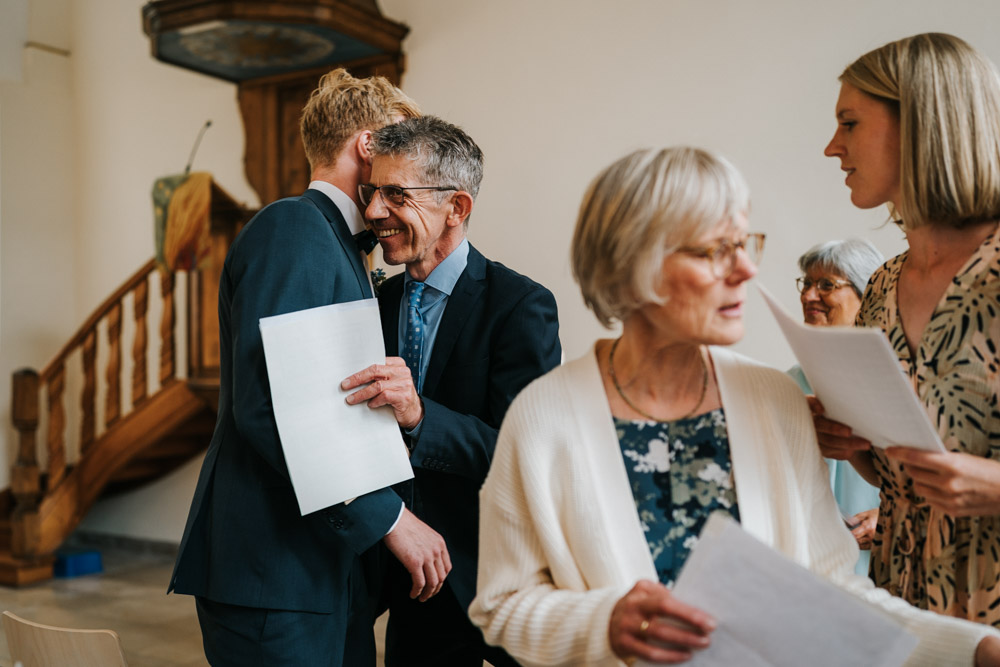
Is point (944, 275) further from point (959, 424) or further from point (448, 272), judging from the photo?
point (448, 272)

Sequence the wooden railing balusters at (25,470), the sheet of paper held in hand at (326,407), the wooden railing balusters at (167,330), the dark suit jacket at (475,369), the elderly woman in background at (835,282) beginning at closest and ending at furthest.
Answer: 1. the sheet of paper held in hand at (326,407)
2. the dark suit jacket at (475,369)
3. the elderly woman in background at (835,282)
4. the wooden railing balusters at (167,330)
5. the wooden railing balusters at (25,470)

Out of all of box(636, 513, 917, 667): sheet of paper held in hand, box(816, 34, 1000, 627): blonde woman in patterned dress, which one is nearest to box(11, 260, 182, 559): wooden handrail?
box(816, 34, 1000, 627): blonde woman in patterned dress

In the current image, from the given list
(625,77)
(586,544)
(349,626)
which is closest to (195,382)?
(625,77)

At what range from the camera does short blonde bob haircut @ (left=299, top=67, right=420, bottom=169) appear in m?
2.00

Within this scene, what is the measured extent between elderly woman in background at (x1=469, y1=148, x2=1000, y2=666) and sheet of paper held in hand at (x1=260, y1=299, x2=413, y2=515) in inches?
17.2

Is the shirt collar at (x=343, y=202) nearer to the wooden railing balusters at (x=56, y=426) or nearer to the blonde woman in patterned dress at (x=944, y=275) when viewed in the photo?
the blonde woman in patterned dress at (x=944, y=275)

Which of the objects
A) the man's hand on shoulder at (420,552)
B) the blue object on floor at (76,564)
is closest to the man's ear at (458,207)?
the man's hand on shoulder at (420,552)

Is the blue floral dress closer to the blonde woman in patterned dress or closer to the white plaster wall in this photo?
the blonde woman in patterned dress

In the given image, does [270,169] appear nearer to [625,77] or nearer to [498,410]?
[625,77]

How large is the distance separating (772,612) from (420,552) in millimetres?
905

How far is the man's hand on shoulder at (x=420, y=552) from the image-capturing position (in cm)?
Result: 177

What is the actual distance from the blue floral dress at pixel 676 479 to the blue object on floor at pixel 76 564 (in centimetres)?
649

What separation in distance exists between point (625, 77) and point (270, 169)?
109 inches

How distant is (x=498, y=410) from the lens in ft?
6.43
